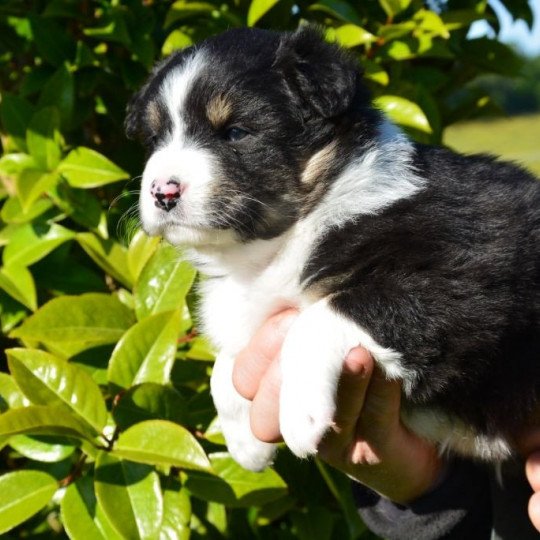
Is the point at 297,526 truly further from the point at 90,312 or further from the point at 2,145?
the point at 2,145

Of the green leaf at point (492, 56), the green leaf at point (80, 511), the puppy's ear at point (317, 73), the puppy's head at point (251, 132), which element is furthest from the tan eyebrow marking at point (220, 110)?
the green leaf at point (492, 56)

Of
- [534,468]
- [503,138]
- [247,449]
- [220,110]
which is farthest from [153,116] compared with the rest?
[503,138]

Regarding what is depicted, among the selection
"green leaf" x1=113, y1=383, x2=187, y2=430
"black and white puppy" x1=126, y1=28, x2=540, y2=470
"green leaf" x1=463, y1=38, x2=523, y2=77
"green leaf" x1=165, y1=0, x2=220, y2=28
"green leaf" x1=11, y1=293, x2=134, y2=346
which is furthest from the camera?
"green leaf" x1=463, y1=38, x2=523, y2=77

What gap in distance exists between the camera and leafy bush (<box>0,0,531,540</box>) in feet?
7.40

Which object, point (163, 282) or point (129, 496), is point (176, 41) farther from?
point (129, 496)

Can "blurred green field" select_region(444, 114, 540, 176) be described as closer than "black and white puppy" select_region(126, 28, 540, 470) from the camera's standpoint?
No

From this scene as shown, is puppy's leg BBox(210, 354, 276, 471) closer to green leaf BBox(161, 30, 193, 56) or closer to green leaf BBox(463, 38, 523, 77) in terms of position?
green leaf BBox(161, 30, 193, 56)

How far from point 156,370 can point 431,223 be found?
0.80 metres

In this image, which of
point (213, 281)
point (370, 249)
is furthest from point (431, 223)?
point (213, 281)

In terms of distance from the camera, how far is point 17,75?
329cm

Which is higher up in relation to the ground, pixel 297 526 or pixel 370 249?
pixel 370 249

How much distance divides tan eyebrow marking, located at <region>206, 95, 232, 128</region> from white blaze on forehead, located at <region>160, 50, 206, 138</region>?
0.29ft

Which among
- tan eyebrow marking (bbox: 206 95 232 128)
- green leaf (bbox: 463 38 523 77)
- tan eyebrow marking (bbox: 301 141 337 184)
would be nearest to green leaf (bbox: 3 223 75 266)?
tan eyebrow marking (bbox: 206 95 232 128)

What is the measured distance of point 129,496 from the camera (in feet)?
7.24
